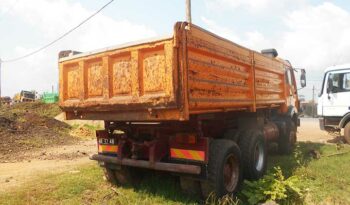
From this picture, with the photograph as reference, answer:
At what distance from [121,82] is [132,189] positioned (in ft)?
6.85

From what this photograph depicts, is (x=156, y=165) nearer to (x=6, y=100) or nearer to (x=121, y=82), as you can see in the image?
(x=121, y=82)

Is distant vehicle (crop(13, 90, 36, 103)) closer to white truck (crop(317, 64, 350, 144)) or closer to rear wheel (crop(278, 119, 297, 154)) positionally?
white truck (crop(317, 64, 350, 144))

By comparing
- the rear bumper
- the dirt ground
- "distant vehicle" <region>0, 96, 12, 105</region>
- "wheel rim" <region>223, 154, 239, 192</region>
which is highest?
"distant vehicle" <region>0, 96, 12, 105</region>

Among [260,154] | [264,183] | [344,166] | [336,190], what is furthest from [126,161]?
[344,166]

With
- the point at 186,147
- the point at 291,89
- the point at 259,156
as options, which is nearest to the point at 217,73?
the point at 186,147

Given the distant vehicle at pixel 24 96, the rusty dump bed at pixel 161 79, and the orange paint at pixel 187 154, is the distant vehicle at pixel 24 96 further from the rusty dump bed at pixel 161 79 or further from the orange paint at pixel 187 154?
the orange paint at pixel 187 154

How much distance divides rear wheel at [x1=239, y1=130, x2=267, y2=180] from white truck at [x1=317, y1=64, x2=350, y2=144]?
17.8ft

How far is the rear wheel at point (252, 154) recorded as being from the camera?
6.31 meters

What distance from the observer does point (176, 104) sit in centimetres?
444

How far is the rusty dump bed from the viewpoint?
4.47m

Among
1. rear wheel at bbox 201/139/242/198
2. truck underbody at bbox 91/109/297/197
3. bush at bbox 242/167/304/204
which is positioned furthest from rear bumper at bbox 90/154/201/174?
bush at bbox 242/167/304/204

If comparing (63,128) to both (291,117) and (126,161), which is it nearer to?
A: (291,117)

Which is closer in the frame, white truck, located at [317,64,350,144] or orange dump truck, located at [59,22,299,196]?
orange dump truck, located at [59,22,299,196]

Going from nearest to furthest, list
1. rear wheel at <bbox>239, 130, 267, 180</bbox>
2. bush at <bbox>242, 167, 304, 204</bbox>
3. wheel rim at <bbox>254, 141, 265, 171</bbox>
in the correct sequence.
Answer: bush at <bbox>242, 167, 304, 204</bbox> < rear wheel at <bbox>239, 130, 267, 180</bbox> < wheel rim at <bbox>254, 141, 265, 171</bbox>
